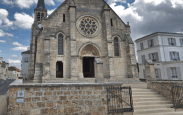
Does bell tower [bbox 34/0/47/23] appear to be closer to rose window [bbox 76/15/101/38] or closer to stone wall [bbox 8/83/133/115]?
rose window [bbox 76/15/101/38]

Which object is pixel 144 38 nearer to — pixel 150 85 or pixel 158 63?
pixel 158 63

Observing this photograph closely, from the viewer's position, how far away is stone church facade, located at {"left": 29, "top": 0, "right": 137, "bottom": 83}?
577 inches

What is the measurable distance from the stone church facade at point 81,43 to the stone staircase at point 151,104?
22.0 ft

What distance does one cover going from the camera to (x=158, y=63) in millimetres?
23906

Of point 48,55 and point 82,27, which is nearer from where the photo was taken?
point 48,55

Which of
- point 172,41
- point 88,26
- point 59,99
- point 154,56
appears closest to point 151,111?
point 59,99

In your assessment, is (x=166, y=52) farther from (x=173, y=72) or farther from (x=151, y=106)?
(x=151, y=106)

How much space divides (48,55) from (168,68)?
21.0m

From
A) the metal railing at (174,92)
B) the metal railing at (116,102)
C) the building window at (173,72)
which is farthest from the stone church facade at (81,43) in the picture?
the building window at (173,72)

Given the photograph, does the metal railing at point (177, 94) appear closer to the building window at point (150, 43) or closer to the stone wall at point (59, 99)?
the stone wall at point (59, 99)

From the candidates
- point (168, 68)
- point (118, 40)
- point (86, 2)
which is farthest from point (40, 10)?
point (168, 68)

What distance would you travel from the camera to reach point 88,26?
666 inches

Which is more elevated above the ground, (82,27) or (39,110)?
(82,27)

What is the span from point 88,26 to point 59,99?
41.7ft
